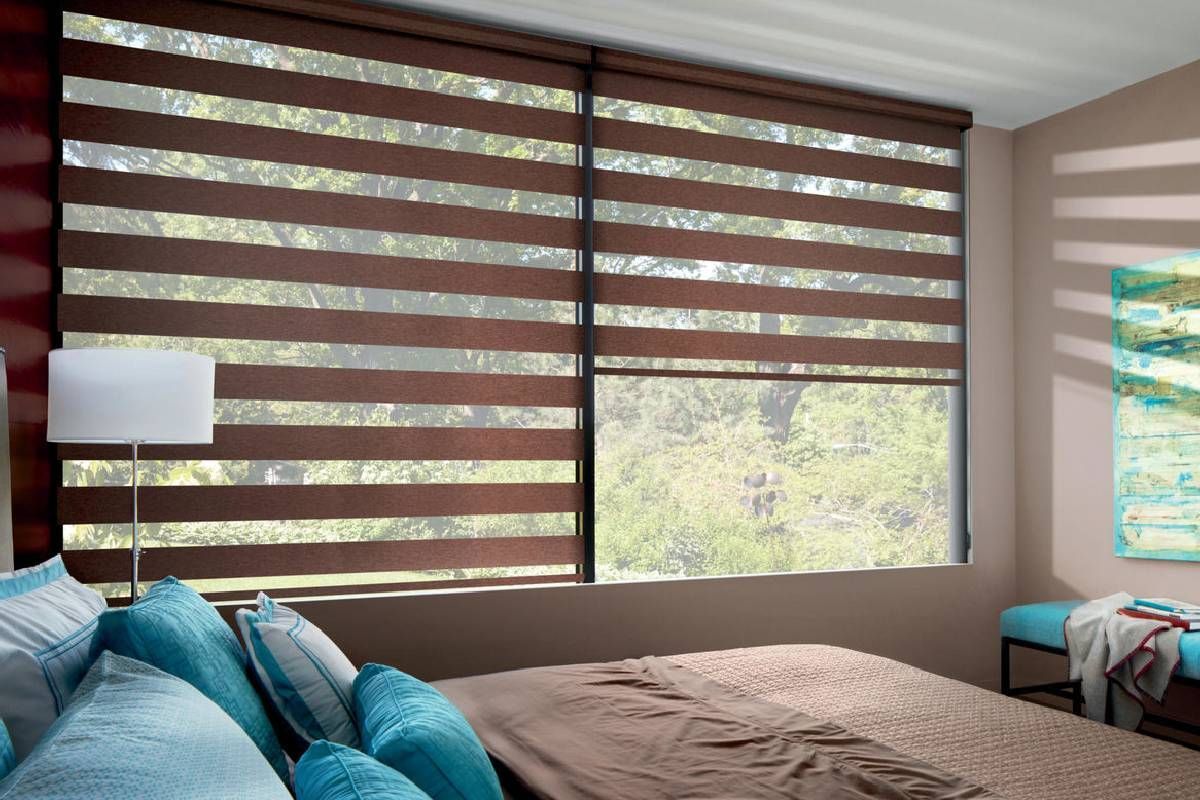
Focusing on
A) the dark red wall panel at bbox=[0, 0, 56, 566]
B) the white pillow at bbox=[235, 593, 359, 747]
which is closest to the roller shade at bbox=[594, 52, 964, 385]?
the dark red wall panel at bbox=[0, 0, 56, 566]

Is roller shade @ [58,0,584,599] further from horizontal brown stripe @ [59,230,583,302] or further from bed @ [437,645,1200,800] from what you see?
bed @ [437,645,1200,800]

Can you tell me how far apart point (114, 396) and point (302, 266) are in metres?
1.10

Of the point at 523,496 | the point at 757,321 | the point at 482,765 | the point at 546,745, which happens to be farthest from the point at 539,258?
the point at 482,765

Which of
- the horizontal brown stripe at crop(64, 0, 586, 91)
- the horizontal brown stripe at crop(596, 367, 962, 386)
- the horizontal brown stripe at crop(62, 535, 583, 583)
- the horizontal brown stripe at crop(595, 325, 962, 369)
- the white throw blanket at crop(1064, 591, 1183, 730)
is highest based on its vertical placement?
the horizontal brown stripe at crop(64, 0, 586, 91)

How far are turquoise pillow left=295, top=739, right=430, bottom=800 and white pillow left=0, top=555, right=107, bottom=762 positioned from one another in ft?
1.42

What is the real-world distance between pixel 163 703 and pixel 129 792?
0.32 meters

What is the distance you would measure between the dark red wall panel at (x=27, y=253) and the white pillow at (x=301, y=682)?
1450mm

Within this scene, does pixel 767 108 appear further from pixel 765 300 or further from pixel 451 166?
pixel 451 166

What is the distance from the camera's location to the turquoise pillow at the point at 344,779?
105cm

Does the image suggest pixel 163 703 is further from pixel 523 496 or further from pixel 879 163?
pixel 879 163

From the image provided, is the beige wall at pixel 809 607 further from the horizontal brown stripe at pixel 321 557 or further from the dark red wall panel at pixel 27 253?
the dark red wall panel at pixel 27 253

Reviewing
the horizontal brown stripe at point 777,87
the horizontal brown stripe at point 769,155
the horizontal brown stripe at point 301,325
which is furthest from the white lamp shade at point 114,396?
the horizontal brown stripe at point 777,87

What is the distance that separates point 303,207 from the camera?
10.9 ft

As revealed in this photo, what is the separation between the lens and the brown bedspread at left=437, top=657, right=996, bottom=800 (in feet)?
5.46
